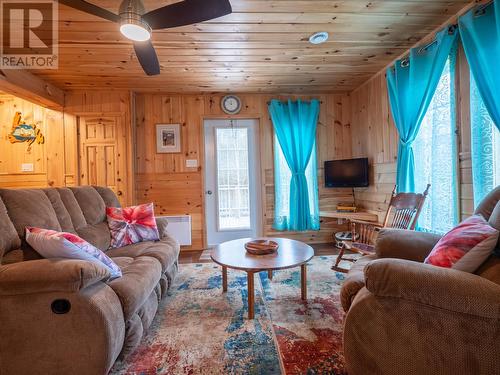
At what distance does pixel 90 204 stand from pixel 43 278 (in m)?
1.26

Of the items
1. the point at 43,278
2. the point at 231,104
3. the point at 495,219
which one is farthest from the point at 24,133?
the point at 495,219

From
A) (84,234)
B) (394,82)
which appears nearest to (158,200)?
(84,234)

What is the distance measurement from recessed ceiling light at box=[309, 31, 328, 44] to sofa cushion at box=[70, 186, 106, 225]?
2.58 metres

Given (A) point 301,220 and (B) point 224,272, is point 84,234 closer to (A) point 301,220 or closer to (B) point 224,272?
(B) point 224,272

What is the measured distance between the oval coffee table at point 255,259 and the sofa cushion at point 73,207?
1119 mm

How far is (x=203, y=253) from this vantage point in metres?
3.56

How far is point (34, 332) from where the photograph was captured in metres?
1.18

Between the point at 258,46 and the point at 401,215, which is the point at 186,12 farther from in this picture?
the point at 401,215

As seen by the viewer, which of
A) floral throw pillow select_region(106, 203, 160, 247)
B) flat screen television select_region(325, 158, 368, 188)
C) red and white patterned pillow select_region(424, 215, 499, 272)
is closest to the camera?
red and white patterned pillow select_region(424, 215, 499, 272)

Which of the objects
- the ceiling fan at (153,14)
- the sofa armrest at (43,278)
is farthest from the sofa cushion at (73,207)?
the ceiling fan at (153,14)

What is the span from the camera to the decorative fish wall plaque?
11.3ft

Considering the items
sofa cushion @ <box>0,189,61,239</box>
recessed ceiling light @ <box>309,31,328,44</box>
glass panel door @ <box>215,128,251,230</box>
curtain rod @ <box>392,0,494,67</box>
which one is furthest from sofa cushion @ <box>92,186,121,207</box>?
curtain rod @ <box>392,0,494,67</box>

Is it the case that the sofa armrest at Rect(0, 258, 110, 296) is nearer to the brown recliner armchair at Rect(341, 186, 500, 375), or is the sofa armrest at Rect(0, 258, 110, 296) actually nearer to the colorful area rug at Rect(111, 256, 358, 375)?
the colorful area rug at Rect(111, 256, 358, 375)

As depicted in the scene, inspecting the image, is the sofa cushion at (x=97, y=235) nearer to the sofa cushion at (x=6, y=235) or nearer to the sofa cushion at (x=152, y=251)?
the sofa cushion at (x=152, y=251)
